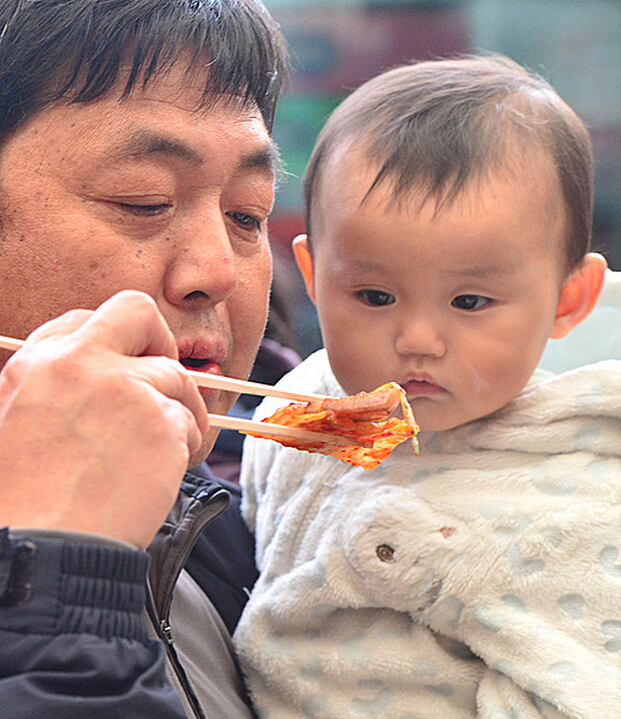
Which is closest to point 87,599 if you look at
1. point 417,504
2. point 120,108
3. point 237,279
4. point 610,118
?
point 237,279

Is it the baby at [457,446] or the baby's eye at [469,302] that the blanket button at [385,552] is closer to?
the baby at [457,446]

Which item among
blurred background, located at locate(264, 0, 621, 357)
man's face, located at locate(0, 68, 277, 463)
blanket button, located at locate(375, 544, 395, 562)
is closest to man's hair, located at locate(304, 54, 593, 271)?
man's face, located at locate(0, 68, 277, 463)

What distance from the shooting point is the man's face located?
4.00ft

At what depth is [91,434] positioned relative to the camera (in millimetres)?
934

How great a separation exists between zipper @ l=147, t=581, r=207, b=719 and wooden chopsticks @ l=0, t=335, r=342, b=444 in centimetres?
35

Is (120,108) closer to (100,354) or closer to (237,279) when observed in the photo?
(237,279)

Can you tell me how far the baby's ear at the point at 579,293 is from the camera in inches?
66.9

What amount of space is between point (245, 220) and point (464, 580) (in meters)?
0.73

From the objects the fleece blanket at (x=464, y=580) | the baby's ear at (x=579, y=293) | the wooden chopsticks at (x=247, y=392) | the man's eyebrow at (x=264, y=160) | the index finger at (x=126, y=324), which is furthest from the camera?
the baby's ear at (x=579, y=293)

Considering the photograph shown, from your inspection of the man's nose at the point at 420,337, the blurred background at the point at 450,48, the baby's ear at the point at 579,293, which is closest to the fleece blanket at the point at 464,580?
the baby's ear at the point at 579,293

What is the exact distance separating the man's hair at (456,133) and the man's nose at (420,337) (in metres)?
0.20

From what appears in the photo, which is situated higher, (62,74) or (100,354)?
(62,74)

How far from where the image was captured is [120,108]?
1240 millimetres

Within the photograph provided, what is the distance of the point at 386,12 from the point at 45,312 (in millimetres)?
3760
